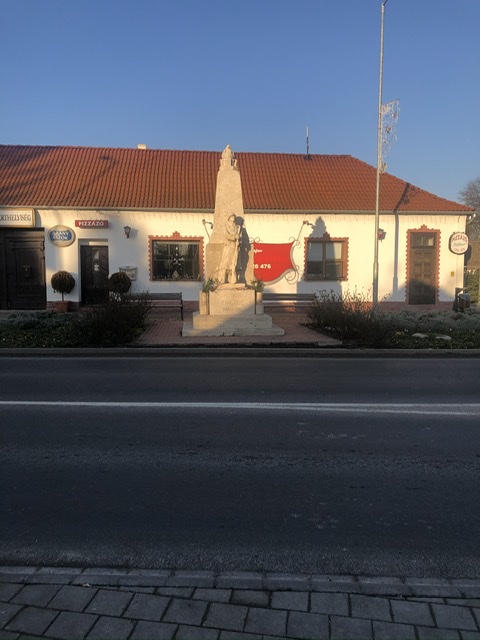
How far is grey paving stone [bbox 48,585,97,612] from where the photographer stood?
8.28ft

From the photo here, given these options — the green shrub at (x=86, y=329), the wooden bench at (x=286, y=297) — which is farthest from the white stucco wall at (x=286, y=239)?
the green shrub at (x=86, y=329)

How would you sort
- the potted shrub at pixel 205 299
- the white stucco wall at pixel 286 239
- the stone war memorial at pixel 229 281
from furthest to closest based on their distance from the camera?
the white stucco wall at pixel 286 239 < the potted shrub at pixel 205 299 < the stone war memorial at pixel 229 281

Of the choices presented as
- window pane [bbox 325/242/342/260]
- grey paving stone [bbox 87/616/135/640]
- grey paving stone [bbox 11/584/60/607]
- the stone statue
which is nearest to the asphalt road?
grey paving stone [bbox 11/584/60/607]

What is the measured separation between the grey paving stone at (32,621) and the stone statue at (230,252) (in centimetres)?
1320

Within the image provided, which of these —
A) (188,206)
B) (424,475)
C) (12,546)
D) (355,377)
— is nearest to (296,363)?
(355,377)

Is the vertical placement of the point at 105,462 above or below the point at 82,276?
below

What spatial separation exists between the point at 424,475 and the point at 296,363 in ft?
20.5

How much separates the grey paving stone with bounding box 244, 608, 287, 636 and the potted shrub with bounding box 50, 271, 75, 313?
767 inches

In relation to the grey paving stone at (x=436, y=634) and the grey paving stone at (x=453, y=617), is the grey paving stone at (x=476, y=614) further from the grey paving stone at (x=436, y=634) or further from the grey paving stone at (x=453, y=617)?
the grey paving stone at (x=436, y=634)

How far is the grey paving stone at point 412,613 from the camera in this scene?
7.96 ft

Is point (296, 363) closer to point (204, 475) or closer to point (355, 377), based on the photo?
point (355, 377)

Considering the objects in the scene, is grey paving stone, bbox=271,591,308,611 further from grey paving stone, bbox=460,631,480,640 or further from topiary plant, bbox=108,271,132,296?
topiary plant, bbox=108,271,132,296

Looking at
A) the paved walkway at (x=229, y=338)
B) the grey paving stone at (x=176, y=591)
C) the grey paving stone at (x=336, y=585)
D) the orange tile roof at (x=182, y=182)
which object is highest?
the orange tile roof at (x=182, y=182)

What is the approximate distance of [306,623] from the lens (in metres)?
2.41
